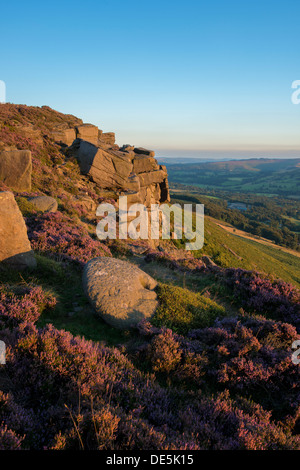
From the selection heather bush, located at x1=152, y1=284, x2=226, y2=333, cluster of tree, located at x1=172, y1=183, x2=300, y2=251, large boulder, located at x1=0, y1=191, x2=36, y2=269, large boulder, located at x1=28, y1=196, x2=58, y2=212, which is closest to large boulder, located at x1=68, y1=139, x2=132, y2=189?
large boulder, located at x1=28, y1=196, x2=58, y2=212

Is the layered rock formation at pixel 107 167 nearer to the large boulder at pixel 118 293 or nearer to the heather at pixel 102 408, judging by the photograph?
the large boulder at pixel 118 293

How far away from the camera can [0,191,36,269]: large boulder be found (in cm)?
821

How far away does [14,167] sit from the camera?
59.8 ft

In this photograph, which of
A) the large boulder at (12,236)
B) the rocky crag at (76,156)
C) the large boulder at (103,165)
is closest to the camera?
the large boulder at (12,236)

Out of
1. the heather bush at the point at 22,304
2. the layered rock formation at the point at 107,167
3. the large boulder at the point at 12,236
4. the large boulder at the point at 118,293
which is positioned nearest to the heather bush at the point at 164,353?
the large boulder at the point at 118,293

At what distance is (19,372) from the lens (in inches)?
169

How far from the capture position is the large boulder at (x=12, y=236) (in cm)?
821

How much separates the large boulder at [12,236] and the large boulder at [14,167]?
460 inches

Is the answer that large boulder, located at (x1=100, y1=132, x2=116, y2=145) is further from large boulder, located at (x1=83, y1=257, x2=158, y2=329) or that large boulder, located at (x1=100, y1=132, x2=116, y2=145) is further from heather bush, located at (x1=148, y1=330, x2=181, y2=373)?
heather bush, located at (x1=148, y1=330, x2=181, y2=373)

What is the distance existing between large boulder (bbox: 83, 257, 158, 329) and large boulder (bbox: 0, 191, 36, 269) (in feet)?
8.13

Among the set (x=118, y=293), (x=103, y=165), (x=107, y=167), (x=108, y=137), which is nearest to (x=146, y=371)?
(x=118, y=293)

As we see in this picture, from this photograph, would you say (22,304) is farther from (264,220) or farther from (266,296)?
(264,220)

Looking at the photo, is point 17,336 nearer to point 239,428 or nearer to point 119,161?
point 239,428
